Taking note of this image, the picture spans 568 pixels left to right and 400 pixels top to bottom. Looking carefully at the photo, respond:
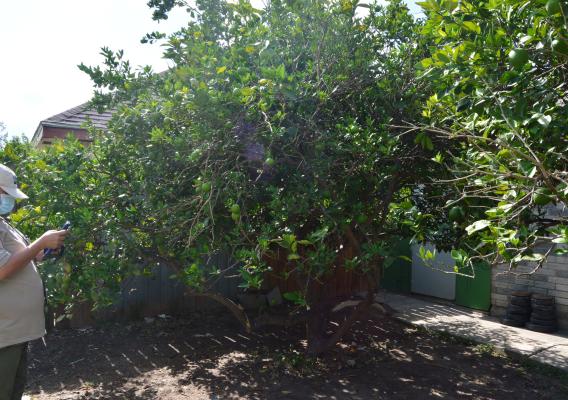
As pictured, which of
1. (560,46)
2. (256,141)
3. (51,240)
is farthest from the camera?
(256,141)

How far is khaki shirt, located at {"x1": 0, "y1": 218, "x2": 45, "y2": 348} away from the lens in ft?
9.93

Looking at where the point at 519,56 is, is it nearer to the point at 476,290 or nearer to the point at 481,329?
the point at 481,329

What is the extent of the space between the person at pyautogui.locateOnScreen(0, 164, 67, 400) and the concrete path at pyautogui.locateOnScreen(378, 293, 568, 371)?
17.0 feet

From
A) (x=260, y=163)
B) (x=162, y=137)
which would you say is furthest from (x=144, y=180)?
(x=260, y=163)

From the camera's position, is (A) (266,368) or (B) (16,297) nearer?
(B) (16,297)

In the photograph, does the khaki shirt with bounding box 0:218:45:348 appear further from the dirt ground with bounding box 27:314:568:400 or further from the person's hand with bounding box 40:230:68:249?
the dirt ground with bounding box 27:314:568:400

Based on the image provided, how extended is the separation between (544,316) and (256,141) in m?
5.11

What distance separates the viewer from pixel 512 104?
2775mm

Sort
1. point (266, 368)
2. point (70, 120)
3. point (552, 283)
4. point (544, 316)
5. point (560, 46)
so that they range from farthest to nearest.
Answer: point (70, 120) → point (552, 283) → point (544, 316) → point (266, 368) → point (560, 46)

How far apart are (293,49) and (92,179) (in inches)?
81.9

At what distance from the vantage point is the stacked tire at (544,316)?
6641mm

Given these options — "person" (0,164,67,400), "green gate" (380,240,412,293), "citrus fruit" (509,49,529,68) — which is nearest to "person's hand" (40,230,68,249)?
"person" (0,164,67,400)

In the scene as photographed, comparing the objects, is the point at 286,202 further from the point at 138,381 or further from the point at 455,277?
the point at 455,277

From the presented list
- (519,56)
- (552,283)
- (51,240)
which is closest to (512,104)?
(519,56)
